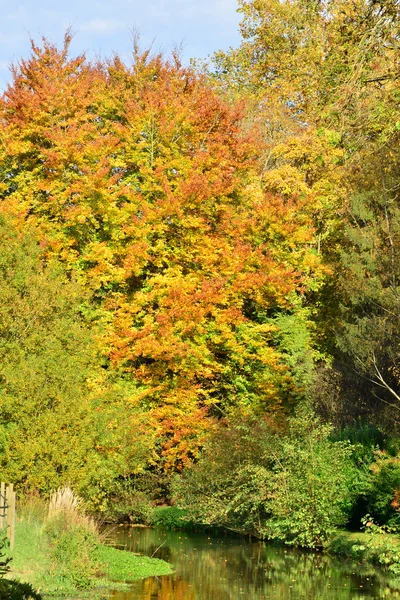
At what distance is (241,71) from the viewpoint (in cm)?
4556

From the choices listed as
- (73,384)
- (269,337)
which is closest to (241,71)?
(269,337)

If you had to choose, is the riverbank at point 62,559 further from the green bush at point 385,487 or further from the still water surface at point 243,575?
the green bush at point 385,487

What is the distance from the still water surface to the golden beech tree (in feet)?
13.0

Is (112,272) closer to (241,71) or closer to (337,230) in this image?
(337,230)

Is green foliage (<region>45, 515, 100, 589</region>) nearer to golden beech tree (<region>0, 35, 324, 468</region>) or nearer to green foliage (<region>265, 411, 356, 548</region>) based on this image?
green foliage (<region>265, 411, 356, 548</region>)

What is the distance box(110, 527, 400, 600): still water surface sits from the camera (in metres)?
18.1

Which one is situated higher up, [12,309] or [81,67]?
[81,67]

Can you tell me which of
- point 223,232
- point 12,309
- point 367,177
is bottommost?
point 12,309

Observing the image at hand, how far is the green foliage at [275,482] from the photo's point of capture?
2406 cm

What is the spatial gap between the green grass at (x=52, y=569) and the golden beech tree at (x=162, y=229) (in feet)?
26.0

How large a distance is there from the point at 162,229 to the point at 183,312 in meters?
2.79

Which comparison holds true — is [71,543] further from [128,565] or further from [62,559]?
[128,565]

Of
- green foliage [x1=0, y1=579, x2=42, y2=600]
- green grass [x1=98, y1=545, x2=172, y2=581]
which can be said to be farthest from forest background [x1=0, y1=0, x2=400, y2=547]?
green foliage [x1=0, y1=579, x2=42, y2=600]

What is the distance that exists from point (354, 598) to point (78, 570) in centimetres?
523
